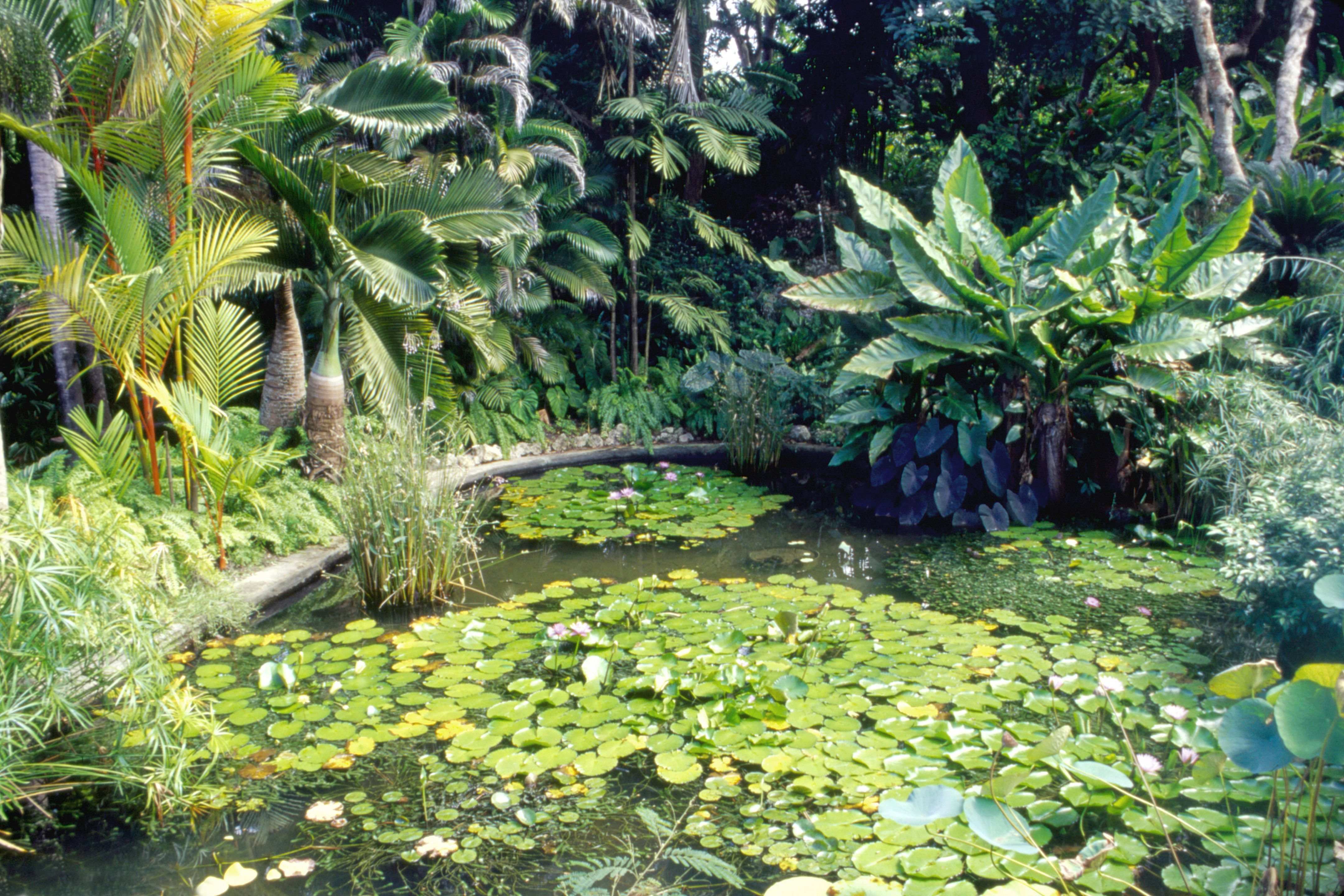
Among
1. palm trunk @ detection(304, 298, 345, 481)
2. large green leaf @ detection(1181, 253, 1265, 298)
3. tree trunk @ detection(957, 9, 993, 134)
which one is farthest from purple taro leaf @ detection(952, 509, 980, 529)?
tree trunk @ detection(957, 9, 993, 134)

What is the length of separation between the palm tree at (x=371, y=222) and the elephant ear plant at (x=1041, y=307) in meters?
2.44

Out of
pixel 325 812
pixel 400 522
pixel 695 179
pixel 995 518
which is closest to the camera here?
pixel 325 812

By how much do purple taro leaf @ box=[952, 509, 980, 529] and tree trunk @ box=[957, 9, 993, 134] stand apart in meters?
6.67

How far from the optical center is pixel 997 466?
5691 mm

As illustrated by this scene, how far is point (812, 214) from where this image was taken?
11.0 m

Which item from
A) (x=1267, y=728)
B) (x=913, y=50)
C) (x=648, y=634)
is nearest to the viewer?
(x=1267, y=728)

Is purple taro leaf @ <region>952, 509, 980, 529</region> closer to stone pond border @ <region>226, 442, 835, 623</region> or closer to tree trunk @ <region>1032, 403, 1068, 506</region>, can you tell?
tree trunk @ <region>1032, 403, 1068, 506</region>

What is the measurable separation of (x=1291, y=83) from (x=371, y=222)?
659 cm

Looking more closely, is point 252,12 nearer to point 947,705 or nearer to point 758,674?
point 758,674

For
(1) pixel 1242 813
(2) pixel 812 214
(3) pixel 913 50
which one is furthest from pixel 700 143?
(1) pixel 1242 813

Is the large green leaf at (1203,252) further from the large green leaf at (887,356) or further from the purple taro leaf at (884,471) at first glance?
the purple taro leaf at (884,471)

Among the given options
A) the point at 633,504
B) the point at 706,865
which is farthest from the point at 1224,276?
the point at 706,865

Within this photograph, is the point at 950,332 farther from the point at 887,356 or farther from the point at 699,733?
the point at 699,733

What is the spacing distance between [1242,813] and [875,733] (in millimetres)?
1040
